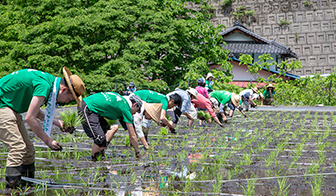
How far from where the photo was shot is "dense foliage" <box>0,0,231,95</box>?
23.4m

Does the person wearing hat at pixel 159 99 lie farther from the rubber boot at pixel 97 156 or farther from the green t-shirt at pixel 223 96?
the green t-shirt at pixel 223 96

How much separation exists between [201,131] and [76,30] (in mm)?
15237

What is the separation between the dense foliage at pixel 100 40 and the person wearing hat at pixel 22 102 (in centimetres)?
1736

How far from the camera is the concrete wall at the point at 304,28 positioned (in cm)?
5012

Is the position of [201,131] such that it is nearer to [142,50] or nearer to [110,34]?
[142,50]

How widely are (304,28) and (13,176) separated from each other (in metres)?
51.6

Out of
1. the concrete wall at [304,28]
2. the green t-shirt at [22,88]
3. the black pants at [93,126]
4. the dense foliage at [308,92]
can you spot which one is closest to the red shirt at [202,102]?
the black pants at [93,126]

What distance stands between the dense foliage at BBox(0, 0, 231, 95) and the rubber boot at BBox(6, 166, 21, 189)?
17.6 metres

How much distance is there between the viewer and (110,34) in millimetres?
24453

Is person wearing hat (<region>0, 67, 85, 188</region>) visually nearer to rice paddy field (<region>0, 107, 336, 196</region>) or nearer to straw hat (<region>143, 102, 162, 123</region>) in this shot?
rice paddy field (<region>0, 107, 336, 196</region>)

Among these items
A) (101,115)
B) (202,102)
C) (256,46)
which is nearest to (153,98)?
(101,115)

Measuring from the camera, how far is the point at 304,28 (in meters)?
50.9

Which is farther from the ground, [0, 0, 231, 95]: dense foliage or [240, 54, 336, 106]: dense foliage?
[0, 0, 231, 95]: dense foliage

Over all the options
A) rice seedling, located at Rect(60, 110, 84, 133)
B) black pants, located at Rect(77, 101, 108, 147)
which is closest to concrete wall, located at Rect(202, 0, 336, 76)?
black pants, located at Rect(77, 101, 108, 147)
